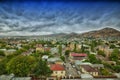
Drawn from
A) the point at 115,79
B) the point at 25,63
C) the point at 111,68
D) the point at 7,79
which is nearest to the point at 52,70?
the point at 25,63

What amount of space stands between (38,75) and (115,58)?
4248 mm

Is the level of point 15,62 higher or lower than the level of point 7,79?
higher

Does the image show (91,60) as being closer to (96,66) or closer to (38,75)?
(96,66)

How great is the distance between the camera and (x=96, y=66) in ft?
19.6

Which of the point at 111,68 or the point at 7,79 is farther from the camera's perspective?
the point at 111,68

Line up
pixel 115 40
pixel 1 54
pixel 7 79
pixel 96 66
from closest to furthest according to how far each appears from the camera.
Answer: pixel 7 79 → pixel 96 66 → pixel 1 54 → pixel 115 40

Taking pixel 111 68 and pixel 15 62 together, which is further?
pixel 111 68

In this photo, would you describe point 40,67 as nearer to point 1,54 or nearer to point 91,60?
point 91,60

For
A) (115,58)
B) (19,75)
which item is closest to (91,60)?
(115,58)

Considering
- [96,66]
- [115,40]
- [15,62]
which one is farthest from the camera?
[115,40]

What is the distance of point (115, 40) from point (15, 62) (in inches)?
521

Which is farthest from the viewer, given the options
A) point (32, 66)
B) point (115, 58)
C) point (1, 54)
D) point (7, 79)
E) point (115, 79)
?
point (1, 54)

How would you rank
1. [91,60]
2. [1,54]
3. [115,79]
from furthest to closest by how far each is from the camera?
[1,54] → [91,60] → [115,79]

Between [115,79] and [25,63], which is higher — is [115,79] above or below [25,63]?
below
